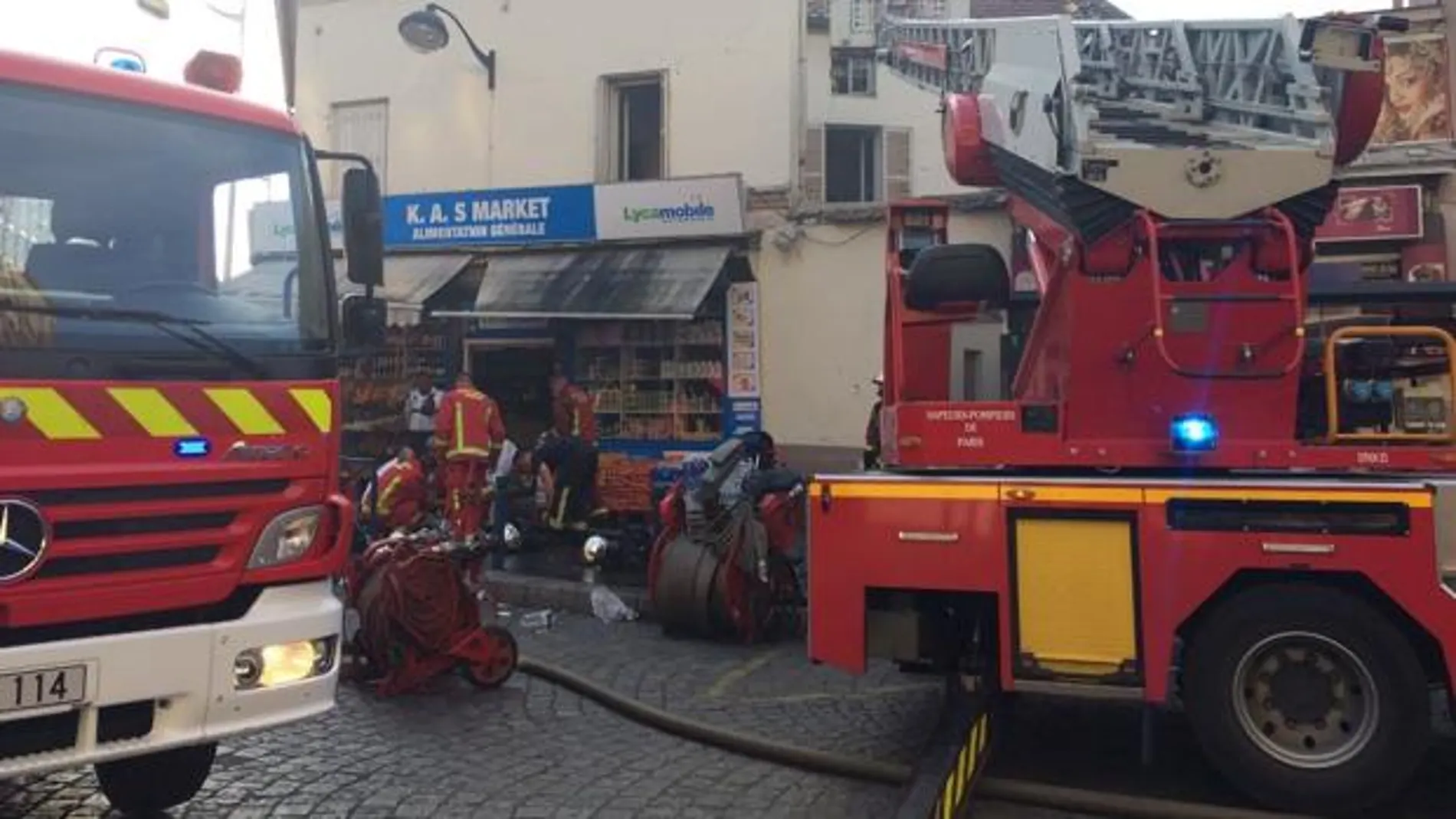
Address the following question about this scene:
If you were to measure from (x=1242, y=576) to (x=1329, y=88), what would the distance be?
Result: 211cm

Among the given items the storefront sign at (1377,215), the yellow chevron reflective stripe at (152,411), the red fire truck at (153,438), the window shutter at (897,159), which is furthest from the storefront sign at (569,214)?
the yellow chevron reflective stripe at (152,411)

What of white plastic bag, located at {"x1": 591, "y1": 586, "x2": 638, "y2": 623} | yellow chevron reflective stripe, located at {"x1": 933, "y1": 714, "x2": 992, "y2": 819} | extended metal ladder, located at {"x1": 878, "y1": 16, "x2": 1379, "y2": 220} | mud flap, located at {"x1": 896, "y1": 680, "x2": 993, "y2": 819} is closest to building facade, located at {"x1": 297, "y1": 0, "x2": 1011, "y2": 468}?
white plastic bag, located at {"x1": 591, "y1": 586, "x2": 638, "y2": 623}

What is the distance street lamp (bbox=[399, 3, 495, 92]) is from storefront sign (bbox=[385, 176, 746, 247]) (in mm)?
1651

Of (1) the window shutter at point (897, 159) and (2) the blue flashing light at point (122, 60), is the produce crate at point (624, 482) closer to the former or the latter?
(1) the window shutter at point (897, 159)

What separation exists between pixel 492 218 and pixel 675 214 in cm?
256

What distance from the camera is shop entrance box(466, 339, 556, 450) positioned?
1491cm

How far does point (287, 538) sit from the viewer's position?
4.43m

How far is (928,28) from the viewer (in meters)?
7.15

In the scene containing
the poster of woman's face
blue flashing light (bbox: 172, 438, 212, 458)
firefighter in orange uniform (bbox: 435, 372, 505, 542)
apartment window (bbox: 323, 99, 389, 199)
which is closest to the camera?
blue flashing light (bbox: 172, 438, 212, 458)

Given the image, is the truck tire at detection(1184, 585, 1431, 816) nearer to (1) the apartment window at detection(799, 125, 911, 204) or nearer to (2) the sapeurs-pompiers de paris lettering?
(1) the apartment window at detection(799, 125, 911, 204)

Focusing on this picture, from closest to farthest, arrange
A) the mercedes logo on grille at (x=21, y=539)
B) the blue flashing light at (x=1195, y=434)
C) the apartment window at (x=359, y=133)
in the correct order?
the mercedes logo on grille at (x=21, y=539)
the blue flashing light at (x=1195, y=434)
the apartment window at (x=359, y=133)

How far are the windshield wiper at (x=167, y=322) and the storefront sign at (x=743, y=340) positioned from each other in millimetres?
9156

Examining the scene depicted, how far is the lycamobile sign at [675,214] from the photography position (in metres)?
13.4

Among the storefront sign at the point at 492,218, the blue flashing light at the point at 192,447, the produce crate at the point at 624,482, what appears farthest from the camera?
the storefront sign at the point at 492,218
